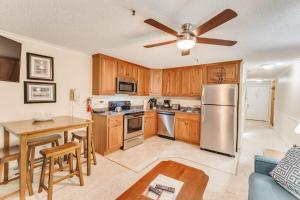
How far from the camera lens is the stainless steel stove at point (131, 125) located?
3613 millimetres

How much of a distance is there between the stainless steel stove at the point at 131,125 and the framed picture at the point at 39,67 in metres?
1.56

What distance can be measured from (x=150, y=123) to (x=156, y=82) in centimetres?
144

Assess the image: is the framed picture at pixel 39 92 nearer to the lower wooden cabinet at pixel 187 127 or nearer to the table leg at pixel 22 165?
the table leg at pixel 22 165

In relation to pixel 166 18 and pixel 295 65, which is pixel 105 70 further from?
pixel 295 65

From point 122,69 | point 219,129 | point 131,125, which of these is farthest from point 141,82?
point 219,129

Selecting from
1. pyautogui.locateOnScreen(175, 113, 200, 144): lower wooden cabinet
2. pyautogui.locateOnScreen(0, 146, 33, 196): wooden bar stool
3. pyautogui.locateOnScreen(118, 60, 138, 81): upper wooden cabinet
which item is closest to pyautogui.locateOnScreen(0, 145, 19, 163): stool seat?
pyautogui.locateOnScreen(0, 146, 33, 196): wooden bar stool

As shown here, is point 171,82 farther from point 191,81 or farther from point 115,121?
point 115,121

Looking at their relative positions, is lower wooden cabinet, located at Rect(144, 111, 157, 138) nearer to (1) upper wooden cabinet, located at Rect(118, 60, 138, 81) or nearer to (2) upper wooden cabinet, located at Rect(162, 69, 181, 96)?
(2) upper wooden cabinet, located at Rect(162, 69, 181, 96)

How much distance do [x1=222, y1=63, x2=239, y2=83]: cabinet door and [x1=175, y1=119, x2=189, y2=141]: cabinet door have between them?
5.09ft

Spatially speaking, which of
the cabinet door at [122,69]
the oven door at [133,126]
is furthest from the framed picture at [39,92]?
the oven door at [133,126]

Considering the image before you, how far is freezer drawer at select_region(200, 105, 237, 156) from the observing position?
3340mm

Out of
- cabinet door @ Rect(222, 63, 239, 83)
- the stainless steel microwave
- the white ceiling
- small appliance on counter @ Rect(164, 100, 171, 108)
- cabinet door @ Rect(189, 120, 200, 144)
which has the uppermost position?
the white ceiling

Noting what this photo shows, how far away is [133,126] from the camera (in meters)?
3.83

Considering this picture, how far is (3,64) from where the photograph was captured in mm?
2135
